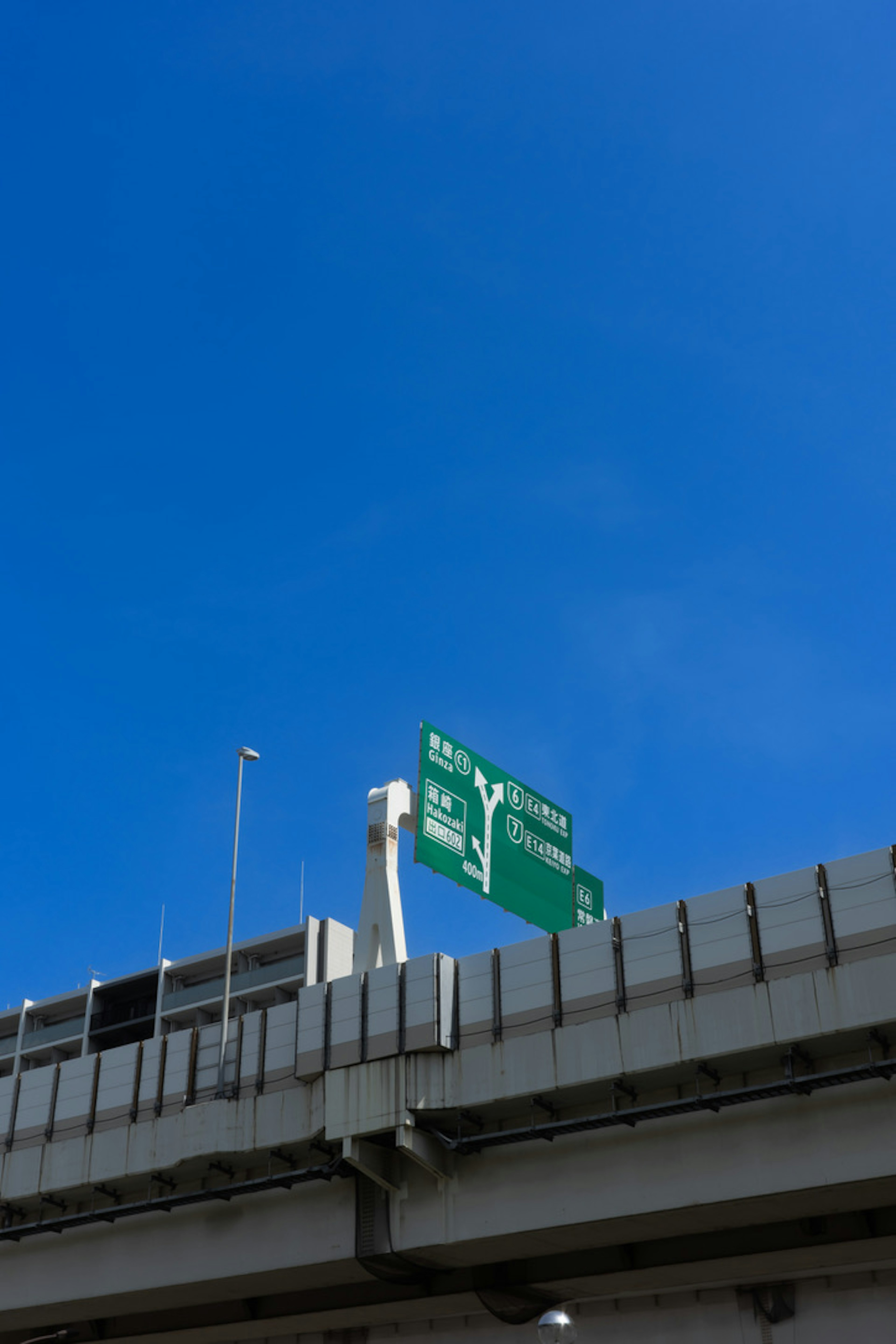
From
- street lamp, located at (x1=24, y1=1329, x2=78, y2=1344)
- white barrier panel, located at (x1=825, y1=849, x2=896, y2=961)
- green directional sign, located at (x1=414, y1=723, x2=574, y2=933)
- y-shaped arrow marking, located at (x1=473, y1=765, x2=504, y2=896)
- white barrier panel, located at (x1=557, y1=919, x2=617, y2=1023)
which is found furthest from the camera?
street lamp, located at (x1=24, y1=1329, x2=78, y2=1344)

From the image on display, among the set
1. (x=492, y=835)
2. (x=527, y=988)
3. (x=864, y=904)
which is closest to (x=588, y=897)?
(x=492, y=835)

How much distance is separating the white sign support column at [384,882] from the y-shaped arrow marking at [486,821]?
253 centimetres

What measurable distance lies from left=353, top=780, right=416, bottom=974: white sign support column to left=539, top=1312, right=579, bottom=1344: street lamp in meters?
13.0

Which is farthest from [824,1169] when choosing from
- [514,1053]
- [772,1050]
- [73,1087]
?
[73,1087]

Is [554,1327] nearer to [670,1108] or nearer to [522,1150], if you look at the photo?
[670,1108]

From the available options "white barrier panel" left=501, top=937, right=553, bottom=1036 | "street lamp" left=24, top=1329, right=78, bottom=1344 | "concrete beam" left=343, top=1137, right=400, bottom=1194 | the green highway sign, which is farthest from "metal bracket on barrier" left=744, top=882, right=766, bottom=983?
"street lamp" left=24, top=1329, right=78, bottom=1344

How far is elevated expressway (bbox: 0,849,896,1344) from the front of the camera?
28.2 meters

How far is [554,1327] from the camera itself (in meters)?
24.1

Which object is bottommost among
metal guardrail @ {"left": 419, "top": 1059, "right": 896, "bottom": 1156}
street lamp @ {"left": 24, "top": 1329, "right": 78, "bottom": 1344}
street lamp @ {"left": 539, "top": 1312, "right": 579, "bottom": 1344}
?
street lamp @ {"left": 539, "top": 1312, "right": 579, "bottom": 1344}

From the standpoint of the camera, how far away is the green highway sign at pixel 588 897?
4719cm

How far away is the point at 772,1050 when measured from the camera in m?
28.2

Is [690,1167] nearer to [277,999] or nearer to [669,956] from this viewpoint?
[669,956]

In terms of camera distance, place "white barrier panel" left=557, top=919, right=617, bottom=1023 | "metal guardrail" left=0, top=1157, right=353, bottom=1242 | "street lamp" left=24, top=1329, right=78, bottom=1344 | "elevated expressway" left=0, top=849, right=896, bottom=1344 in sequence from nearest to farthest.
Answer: "elevated expressway" left=0, top=849, right=896, bottom=1344
"white barrier panel" left=557, top=919, right=617, bottom=1023
"metal guardrail" left=0, top=1157, right=353, bottom=1242
"street lamp" left=24, top=1329, right=78, bottom=1344

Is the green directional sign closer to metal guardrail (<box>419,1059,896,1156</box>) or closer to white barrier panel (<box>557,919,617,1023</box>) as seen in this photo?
white barrier panel (<box>557,919,617,1023</box>)
